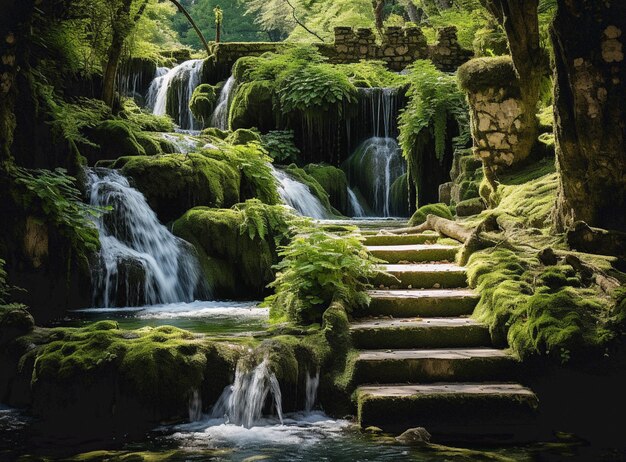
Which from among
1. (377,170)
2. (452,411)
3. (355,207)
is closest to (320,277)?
(452,411)

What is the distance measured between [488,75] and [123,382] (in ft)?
25.7

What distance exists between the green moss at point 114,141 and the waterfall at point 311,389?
9.08m

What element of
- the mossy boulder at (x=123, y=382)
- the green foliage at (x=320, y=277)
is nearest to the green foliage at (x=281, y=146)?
the green foliage at (x=320, y=277)

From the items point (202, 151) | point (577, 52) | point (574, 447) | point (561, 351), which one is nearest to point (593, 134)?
point (577, 52)

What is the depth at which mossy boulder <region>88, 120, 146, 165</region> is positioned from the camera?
14344 millimetres

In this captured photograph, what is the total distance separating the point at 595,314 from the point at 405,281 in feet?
7.74

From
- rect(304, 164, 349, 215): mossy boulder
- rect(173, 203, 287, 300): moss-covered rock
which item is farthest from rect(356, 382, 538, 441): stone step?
rect(304, 164, 349, 215): mossy boulder

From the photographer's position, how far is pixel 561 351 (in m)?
6.18

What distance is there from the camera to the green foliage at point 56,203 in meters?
9.38

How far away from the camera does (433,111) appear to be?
16844 mm

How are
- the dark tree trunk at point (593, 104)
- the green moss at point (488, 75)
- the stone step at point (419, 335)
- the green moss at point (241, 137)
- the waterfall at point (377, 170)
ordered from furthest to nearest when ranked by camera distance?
the waterfall at point (377, 170)
the green moss at point (241, 137)
the green moss at point (488, 75)
the dark tree trunk at point (593, 104)
the stone step at point (419, 335)

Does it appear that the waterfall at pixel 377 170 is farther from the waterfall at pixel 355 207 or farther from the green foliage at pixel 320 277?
the green foliage at pixel 320 277

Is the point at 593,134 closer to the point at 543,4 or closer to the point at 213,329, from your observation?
the point at 213,329

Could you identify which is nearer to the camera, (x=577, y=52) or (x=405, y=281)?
(x=577, y=52)
